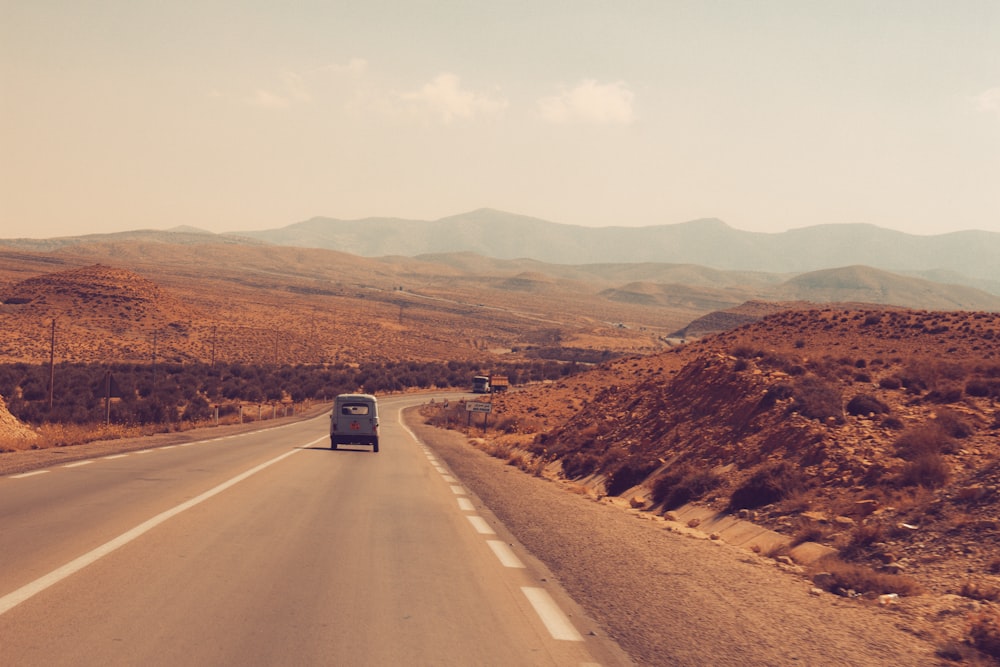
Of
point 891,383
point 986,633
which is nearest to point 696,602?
point 986,633

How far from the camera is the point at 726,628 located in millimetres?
7102

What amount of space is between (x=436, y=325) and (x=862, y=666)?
150 meters

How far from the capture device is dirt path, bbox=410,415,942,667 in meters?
6.45

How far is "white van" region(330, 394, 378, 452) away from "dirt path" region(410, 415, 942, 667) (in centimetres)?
1451

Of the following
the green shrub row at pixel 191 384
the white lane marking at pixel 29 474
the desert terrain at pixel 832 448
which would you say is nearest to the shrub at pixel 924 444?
the desert terrain at pixel 832 448

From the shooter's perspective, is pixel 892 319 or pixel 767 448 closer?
pixel 767 448

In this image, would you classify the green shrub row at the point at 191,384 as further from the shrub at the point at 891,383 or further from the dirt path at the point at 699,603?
the shrub at the point at 891,383

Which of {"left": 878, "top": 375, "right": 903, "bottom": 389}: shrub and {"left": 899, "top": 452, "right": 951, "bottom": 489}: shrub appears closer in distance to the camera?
{"left": 899, "top": 452, "right": 951, "bottom": 489}: shrub

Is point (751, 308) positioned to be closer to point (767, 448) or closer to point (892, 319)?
point (892, 319)

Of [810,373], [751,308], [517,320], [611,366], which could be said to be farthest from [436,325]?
[810,373]

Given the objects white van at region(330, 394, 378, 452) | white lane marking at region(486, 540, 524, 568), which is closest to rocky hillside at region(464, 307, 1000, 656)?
white lane marking at region(486, 540, 524, 568)

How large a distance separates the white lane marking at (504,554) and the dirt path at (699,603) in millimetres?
358

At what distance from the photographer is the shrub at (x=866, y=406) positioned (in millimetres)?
17562

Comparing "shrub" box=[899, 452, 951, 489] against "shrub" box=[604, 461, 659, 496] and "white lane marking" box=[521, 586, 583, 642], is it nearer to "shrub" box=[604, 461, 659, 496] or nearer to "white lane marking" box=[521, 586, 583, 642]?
"shrub" box=[604, 461, 659, 496]
